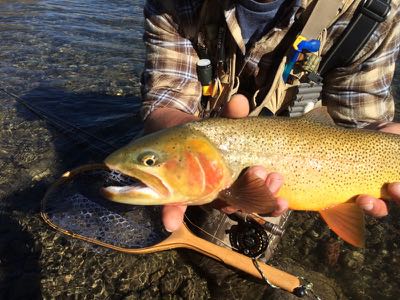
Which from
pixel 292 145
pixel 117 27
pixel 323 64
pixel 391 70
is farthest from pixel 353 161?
pixel 117 27

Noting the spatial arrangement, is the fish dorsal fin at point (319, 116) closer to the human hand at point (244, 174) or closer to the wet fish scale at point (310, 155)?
the wet fish scale at point (310, 155)

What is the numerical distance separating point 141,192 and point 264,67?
1.59 meters

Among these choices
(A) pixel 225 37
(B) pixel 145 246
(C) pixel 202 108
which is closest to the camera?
(B) pixel 145 246

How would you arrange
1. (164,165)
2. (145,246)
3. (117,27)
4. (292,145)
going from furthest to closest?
1. (117,27)
2. (145,246)
3. (292,145)
4. (164,165)

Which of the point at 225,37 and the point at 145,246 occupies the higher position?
the point at 225,37

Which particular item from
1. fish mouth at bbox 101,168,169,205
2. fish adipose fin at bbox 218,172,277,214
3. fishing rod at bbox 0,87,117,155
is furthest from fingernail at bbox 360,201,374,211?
fishing rod at bbox 0,87,117,155

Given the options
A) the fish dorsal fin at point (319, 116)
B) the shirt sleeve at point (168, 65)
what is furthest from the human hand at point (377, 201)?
the shirt sleeve at point (168, 65)

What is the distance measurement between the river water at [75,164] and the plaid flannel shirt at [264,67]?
1044mm

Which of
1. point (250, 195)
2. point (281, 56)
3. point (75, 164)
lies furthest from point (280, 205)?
point (75, 164)

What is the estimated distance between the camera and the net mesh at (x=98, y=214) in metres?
2.96

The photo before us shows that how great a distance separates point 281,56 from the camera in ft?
10.0

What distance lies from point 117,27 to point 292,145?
6.68m

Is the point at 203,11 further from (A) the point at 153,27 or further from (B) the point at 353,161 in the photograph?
(B) the point at 353,161

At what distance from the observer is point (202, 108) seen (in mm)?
3521
